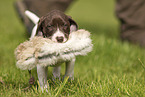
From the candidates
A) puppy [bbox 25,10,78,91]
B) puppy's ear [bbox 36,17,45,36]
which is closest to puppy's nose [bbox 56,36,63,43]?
puppy [bbox 25,10,78,91]

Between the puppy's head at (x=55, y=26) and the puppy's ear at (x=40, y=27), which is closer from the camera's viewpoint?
the puppy's head at (x=55, y=26)

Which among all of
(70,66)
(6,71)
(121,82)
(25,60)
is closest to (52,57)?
(25,60)

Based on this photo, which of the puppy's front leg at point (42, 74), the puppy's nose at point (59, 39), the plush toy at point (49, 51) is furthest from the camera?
the puppy's front leg at point (42, 74)

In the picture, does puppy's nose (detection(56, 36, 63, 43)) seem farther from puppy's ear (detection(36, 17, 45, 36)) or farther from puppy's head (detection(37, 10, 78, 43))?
puppy's ear (detection(36, 17, 45, 36))

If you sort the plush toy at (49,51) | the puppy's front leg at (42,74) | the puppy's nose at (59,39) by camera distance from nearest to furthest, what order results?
the plush toy at (49,51), the puppy's nose at (59,39), the puppy's front leg at (42,74)

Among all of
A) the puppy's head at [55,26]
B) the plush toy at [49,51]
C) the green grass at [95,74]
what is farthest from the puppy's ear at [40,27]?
the plush toy at [49,51]

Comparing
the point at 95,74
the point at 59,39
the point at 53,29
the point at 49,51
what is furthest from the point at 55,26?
the point at 95,74

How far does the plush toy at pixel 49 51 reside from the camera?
6.92 feet

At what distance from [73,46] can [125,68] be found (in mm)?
2019

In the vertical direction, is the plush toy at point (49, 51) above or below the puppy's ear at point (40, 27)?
below

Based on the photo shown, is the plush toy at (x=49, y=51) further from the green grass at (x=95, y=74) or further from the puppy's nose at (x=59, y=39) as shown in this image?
the green grass at (x=95, y=74)

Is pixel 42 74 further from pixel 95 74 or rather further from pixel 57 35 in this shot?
pixel 95 74

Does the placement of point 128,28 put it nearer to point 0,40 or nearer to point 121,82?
point 0,40

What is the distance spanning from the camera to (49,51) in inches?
82.3
